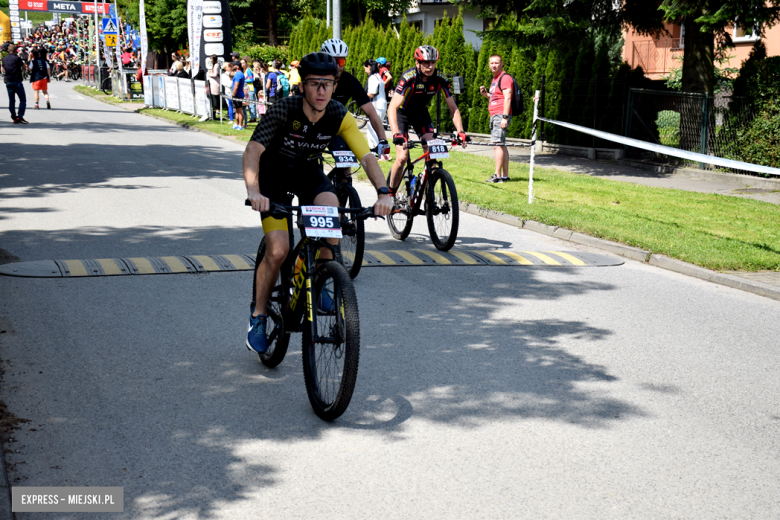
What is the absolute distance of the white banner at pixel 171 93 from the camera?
1288 inches

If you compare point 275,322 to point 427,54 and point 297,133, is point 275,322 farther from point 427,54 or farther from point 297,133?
point 427,54

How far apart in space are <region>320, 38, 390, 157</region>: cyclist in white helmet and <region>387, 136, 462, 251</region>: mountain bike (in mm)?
806

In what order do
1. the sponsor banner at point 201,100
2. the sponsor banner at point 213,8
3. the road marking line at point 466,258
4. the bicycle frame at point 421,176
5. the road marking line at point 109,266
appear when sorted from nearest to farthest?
the road marking line at point 109,266 < the road marking line at point 466,258 < the bicycle frame at point 421,176 < the sponsor banner at point 201,100 < the sponsor banner at point 213,8

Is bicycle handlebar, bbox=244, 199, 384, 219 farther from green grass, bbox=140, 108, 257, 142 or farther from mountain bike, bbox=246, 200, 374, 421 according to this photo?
green grass, bbox=140, 108, 257, 142

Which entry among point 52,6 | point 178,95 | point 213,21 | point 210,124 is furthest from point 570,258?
point 52,6

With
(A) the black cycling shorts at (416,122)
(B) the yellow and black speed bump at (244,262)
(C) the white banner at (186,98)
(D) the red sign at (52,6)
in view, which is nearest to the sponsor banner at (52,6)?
(D) the red sign at (52,6)

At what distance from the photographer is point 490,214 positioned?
39.1 feet

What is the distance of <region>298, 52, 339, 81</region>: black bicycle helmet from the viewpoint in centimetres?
486

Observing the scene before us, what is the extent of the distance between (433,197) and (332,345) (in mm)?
4887

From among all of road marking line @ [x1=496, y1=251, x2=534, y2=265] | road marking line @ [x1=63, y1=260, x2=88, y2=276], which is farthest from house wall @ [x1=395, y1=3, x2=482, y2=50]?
road marking line @ [x1=63, y1=260, x2=88, y2=276]

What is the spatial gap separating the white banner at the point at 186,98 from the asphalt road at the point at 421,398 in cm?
2212

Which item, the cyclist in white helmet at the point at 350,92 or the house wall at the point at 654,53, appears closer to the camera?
the cyclist in white helmet at the point at 350,92

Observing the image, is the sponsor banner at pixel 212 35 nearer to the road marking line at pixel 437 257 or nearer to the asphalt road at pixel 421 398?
the asphalt road at pixel 421 398

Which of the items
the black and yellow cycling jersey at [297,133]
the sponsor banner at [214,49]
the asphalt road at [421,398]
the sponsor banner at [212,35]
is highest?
the sponsor banner at [212,35]
